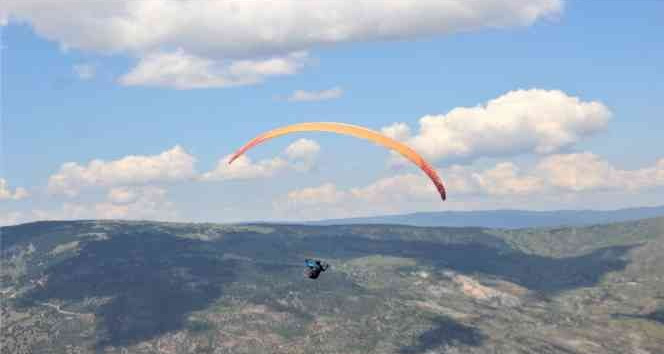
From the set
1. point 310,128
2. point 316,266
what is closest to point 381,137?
point 310,128

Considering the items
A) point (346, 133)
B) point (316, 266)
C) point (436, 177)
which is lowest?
point (316, 266)

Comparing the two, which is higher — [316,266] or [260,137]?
[260,137]

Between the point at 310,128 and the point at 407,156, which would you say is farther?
the point at 310,128

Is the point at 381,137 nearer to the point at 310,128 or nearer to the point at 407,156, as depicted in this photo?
the point at 407,156

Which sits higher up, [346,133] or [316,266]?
[346,133]

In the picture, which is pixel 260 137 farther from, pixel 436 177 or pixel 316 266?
pixel 436 177

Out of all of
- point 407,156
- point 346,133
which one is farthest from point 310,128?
point 407,156
